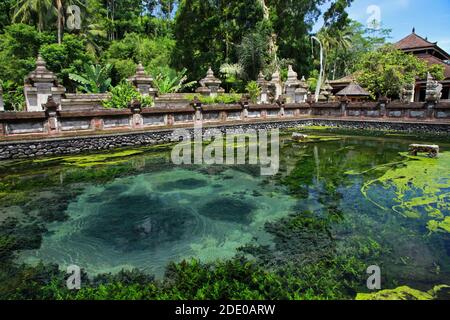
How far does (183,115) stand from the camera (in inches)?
719

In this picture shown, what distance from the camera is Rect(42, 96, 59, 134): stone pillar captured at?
13.4 metres

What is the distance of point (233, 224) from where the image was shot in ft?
22.7

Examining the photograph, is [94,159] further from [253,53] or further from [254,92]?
[253,53]

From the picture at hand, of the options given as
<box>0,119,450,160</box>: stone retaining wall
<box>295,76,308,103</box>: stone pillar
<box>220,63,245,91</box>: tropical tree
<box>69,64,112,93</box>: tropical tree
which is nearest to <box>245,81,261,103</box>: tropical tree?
<box>295,76,308,103</box>: stone pillar

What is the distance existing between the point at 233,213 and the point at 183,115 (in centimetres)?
1169

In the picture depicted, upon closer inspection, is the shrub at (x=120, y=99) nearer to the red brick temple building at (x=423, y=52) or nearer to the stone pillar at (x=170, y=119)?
the stone pillar at (x=170, y=119)

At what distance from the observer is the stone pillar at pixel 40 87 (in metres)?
19.3

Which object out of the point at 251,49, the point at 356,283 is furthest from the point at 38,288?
the point at 251,49

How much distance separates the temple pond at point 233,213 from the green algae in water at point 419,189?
30mm

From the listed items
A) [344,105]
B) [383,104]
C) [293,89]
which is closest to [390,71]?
[383,104]

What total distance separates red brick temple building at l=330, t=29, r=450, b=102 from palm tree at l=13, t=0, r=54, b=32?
2908 cm

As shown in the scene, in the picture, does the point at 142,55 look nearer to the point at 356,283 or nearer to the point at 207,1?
the point at 207,1

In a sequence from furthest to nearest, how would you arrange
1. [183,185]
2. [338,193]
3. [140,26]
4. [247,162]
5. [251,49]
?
[140,26]
[251,49]
[247,162]
[183,185]
[338,193]
